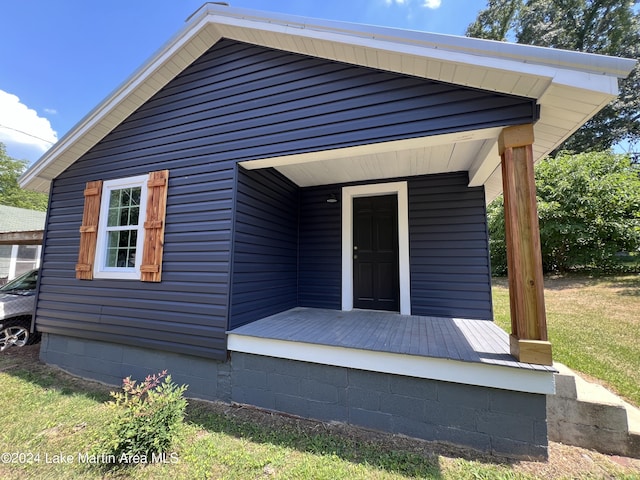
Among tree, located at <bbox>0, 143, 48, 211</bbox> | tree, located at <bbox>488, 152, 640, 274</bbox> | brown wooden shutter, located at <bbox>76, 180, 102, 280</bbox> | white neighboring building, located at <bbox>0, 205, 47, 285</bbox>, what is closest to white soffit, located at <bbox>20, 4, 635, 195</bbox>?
brown wooden shutter, located at <bbox>76, 180, 102, 280</bbox>

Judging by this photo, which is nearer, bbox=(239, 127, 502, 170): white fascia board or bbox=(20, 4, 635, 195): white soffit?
bbox=(20, 4, 635, 195): white soffit

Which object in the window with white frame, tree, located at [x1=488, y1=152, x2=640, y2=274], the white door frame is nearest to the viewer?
the window with white frame

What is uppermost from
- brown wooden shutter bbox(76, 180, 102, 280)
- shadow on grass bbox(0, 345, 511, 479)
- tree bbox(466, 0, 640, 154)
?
tree bbox(466, 0, 640, 154)

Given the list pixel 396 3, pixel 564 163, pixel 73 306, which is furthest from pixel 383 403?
pixel 396 3

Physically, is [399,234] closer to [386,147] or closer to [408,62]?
[386,147]

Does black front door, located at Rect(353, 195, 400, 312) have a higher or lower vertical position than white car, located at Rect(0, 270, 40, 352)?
higher

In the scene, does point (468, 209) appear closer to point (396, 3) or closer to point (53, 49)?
point (396, 3)

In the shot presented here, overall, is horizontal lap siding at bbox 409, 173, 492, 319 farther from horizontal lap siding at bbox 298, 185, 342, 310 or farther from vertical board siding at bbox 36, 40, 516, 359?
horizontal lap siding at bbox 298, 185, 342, 310

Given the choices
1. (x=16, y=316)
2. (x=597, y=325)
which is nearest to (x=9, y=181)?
(x=16, y=316)

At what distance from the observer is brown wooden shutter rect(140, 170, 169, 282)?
3.13 m

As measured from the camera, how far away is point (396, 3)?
9.14 metres

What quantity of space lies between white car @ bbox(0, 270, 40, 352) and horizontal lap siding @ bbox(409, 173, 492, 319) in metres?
6.48

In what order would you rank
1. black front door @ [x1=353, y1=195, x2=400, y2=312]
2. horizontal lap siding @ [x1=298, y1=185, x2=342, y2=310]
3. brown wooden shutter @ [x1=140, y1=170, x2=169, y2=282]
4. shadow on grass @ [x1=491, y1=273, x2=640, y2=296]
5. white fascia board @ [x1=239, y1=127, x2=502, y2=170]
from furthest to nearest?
shadow on grass @ [x1=491, y1=273, x2=640, y2=296] → horizontal lap siding @ [x1=298, y1=185, x2=342, y2=310] → black front door @ [x1=353, y1=195, x2=400, y2=312] → brown wooden shutter @ [x1=140, y1=170, x2=169, y2=282] → white fascia board @ [x1=239, y1=127, x2=502, y2=170]

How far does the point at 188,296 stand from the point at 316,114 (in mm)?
2451
